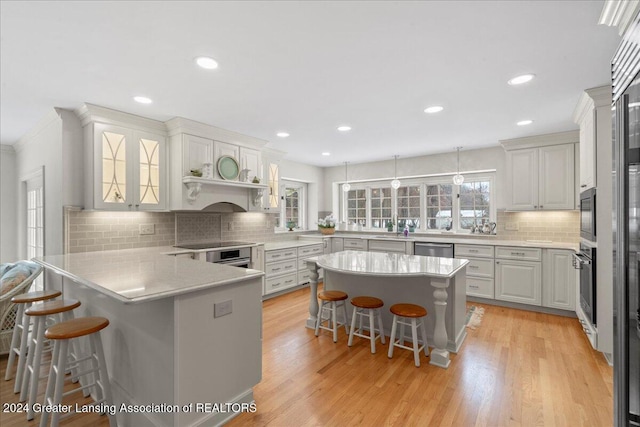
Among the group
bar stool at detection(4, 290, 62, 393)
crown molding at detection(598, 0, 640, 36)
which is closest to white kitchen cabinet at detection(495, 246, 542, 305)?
crown molding at detection(598, 0, 640, 36)

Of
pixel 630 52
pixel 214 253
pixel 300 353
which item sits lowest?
pixel 300 353

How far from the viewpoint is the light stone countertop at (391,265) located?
8.44 feet

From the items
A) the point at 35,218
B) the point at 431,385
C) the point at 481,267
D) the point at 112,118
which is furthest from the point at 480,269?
the point at 35,218

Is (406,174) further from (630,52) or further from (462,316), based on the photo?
(630,52)

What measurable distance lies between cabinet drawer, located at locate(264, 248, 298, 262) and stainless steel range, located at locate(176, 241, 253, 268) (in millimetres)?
404

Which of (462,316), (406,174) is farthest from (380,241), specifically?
(462,316)

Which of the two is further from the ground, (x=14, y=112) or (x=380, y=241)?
(x=14, y=112)

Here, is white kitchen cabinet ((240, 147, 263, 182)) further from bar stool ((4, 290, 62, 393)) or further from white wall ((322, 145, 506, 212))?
bar stool ((4, 290, 62, 393))

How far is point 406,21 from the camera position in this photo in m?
1.75

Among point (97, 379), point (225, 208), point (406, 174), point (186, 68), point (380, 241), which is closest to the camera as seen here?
point (97, 379)

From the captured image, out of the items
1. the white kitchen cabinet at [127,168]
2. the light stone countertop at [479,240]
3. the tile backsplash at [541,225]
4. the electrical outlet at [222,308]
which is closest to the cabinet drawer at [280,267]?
the light stone countertop at [479,240]

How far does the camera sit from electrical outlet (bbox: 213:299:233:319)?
1.82 m

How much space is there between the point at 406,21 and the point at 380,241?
4029 millimetres

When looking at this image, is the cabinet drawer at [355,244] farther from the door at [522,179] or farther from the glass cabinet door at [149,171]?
the glass cabinet door at [149,171]
